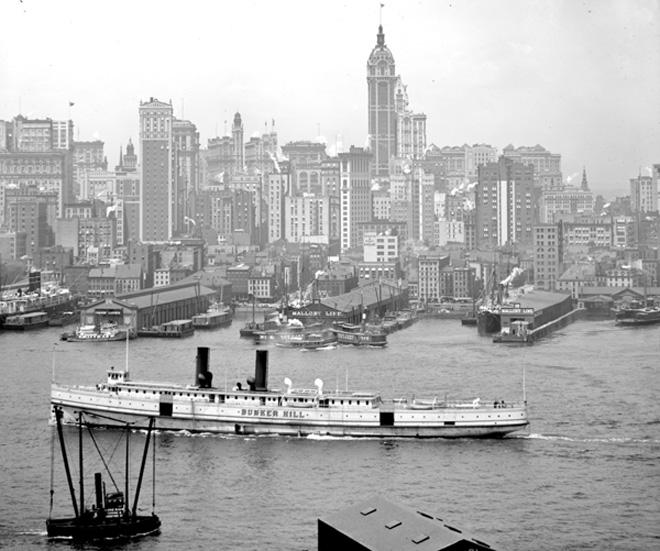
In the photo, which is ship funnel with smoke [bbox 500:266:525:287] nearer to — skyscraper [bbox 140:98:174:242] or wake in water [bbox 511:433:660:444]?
skyscraper [bbox 140:98:174:242]

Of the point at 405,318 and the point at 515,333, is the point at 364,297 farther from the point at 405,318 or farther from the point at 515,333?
the point at 515,333

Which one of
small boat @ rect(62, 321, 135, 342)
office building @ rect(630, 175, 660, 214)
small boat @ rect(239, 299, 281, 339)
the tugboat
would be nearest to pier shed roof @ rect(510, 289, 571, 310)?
small boat @ rect(239, 299, 281, 339)

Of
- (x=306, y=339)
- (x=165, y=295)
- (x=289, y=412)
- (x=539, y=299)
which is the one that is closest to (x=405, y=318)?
(x=539, y=299)

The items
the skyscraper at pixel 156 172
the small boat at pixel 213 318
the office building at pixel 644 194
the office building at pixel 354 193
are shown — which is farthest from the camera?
the office building at pixel 354 193

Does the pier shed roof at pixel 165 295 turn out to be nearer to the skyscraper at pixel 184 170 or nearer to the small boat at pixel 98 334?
the small boat at pixel 98 334

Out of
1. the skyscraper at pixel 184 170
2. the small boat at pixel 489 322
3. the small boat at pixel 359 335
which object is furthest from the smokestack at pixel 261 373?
the skyscraper at pixel 184 170

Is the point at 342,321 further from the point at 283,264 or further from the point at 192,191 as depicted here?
the point at 192,191

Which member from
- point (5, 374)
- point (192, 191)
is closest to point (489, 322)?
point (5, 374)
